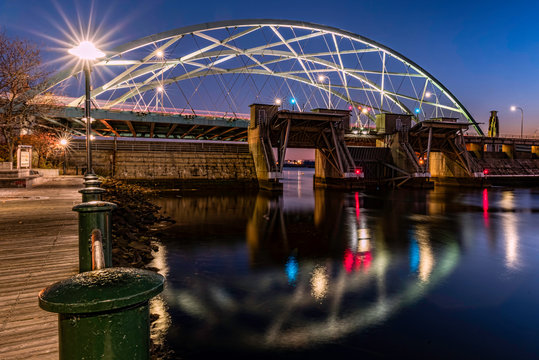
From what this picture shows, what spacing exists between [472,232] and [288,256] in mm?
11537

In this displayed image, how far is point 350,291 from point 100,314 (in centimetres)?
886

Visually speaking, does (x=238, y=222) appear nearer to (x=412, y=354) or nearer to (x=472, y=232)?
(x=472, y=232)

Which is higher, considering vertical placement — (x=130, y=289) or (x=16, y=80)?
(x=16, y=80)

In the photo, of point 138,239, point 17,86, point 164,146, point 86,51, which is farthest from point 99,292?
point 164,146

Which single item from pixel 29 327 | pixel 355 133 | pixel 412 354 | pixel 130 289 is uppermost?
pixel 355 133

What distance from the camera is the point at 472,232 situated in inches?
746

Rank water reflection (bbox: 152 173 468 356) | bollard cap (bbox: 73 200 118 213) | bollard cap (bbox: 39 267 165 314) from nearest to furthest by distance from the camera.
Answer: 1. bollard cap (bbox: 39 267 165 314)
2. bollard cap (bbox: 73 200 118 213)
3. water reflection (bbox: 152 173 468 356)

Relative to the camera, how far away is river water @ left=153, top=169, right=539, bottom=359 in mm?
6887

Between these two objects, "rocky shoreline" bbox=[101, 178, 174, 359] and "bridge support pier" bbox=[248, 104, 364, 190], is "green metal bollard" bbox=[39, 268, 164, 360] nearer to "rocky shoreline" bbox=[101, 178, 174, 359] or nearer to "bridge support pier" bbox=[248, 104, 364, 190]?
"rocky shoreline" bbox=[101, 178, 174, 359]

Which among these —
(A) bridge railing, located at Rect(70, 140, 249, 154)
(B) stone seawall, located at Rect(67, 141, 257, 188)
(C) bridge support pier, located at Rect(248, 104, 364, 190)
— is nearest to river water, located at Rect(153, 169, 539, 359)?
(C) bridge support pier, located at Rect(248, 104, 364, 190)

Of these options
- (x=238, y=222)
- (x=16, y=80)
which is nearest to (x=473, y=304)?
(x=238, y=222)

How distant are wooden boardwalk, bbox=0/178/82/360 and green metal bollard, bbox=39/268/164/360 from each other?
10.1 feet

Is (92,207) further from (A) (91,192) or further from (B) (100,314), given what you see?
(A) (91,192)

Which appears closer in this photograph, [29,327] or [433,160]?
[29,327]
